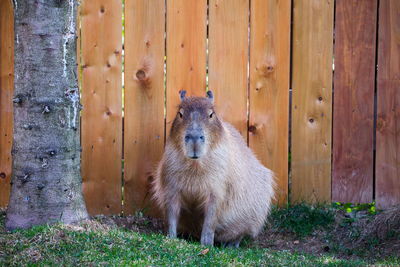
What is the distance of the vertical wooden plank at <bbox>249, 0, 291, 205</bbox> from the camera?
547cm

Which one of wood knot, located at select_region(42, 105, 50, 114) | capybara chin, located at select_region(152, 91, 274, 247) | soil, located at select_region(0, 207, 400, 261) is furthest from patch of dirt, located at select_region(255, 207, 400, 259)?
wood knot, located at select_region(42, 105, 50, 114)

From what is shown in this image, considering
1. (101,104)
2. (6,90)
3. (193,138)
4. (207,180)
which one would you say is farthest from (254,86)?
(6,90)

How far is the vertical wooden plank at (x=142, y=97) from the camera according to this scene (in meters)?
5.39

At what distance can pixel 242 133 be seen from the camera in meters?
5.57

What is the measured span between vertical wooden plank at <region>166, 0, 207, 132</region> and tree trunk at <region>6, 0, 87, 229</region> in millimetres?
1159

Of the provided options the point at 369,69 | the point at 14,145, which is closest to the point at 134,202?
the point at 14,145

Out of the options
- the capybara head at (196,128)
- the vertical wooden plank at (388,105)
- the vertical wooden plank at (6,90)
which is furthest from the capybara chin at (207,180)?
the vertical wooden plank at (6,90)

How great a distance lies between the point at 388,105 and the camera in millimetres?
5484

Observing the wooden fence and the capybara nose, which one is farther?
the wooden fence

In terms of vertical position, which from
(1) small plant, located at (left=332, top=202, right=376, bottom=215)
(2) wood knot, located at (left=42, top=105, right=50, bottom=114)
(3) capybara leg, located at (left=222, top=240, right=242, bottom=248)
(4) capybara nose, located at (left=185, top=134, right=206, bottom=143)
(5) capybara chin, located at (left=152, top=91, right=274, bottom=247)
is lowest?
(3) capybara leg, located at (left=222, top=240, right=242, bottom=248)

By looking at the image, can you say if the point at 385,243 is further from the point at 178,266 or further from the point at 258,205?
the point at 178,266

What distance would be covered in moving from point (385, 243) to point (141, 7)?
2.79 meters

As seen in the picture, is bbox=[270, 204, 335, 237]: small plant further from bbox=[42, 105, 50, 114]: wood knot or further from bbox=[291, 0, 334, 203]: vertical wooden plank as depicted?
bbox=[42, 105, 50, 114]: wood knot

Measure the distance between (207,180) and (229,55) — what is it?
1258 millimetres
